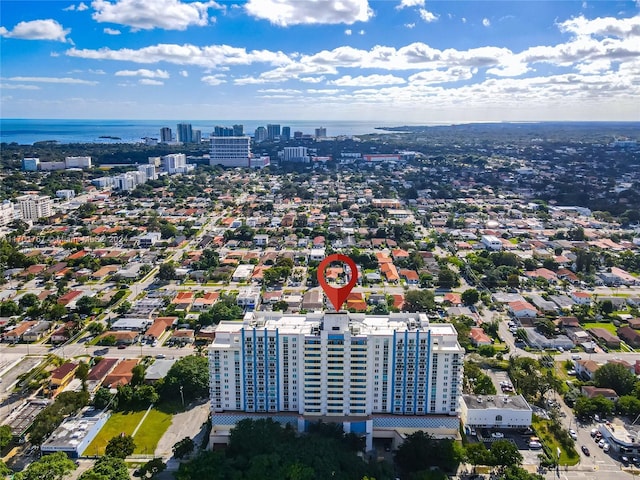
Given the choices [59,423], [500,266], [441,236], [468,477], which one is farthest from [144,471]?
[441,236]

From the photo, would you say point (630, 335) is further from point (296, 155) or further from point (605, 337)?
point (296, 155)

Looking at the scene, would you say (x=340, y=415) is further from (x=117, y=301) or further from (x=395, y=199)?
(x=395, y=199)

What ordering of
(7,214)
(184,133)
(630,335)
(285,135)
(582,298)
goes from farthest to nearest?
(285,135) < (184,133) < (7,214) < (582,298) < (630,335)

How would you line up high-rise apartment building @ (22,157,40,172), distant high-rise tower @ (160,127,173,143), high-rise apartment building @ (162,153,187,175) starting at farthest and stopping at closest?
distant high-rise tower @ (160,127,173,143), high-rise apartment building @ (162,153,187,175), high-rise apartment building @ (22,157,40,172)

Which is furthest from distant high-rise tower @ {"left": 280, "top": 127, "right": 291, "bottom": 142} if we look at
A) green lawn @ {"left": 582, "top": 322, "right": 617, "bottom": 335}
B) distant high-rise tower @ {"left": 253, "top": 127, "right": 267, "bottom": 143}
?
green lawn @ {"left": 582, "top": 322, "right": 617, "bottom": 335}

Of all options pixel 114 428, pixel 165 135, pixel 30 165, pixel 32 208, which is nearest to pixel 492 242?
pixel 114 428

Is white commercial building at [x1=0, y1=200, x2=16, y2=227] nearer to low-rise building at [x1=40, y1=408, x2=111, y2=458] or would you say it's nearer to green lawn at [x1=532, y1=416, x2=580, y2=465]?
low-rise building at [x1=40, y1=408, x2=111, y2=458]

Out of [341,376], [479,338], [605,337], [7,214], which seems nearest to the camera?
[341,376]
